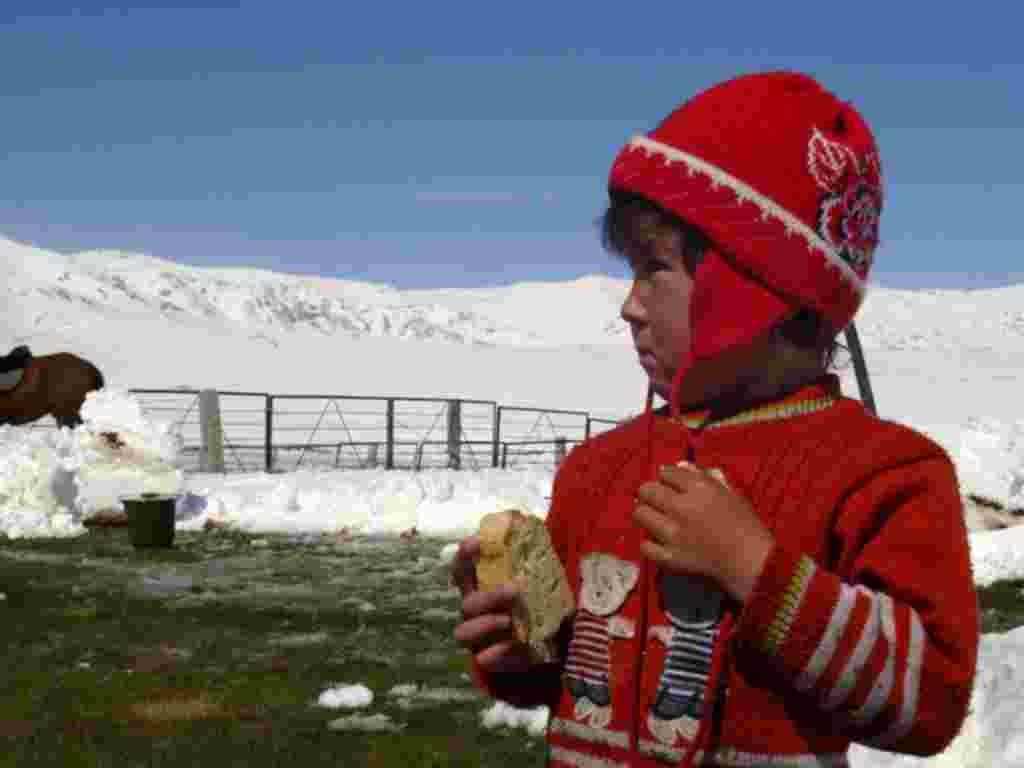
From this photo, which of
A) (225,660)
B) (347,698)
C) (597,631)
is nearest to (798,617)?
(597,631)

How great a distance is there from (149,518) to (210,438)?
7.00m

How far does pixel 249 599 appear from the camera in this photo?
753 centimetres

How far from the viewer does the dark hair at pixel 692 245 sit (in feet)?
5.58

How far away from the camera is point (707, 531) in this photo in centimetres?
147

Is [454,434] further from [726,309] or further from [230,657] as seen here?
[726,309]

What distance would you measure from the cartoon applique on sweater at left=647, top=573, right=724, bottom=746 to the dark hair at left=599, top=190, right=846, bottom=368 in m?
0.38

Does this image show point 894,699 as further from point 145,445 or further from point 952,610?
point 145,445

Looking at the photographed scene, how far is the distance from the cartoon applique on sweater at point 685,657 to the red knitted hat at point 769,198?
1.07ft

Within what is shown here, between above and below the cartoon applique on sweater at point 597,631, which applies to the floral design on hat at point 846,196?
above

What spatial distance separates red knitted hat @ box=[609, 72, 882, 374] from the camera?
1643 mm

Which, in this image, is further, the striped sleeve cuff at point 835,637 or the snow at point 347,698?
the snow at point 347,698

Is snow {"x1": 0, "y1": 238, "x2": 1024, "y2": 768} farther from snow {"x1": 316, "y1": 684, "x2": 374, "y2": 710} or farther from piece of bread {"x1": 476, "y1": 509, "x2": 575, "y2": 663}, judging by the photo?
piece of bread {"x1": 476, "y1": 509, "x2": 575, "y2": 663}

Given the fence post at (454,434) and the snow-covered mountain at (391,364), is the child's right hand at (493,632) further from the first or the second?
the fence post at (454,434)

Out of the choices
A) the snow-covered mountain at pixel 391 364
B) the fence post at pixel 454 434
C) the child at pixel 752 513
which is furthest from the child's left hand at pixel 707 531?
the fence post at pixel 454 434
